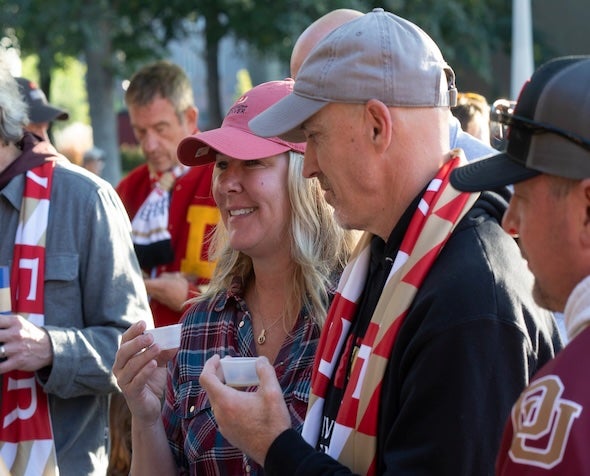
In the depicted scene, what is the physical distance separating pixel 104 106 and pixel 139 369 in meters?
15.5

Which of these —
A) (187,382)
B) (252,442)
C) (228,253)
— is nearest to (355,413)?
(252,442)

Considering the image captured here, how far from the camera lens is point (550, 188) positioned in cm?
173

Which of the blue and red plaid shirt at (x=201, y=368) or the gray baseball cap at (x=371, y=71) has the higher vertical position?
the gray baseball cap at (x=371, y=71)

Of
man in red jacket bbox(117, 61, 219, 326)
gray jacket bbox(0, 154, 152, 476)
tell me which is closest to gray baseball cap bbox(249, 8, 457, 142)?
gray jacket bbox(0, 154, 152, 476)

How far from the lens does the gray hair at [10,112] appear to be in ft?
12.1

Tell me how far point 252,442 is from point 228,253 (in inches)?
43.4

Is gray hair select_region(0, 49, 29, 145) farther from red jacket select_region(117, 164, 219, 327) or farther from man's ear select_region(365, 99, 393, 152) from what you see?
man's ear select_region(365, 99, 393, 152)

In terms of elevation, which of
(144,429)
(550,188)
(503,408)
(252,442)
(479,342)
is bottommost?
(144,429)

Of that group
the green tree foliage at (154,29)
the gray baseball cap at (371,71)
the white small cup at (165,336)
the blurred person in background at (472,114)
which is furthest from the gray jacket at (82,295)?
the green tree foliage at (154,29)

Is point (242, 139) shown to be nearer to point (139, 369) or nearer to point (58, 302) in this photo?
point (139, 369)

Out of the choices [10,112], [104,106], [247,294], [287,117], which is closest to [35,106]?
[10,112]

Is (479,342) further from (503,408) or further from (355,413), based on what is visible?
(355,413)

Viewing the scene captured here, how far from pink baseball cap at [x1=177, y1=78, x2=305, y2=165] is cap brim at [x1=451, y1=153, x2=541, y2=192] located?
1.10 m

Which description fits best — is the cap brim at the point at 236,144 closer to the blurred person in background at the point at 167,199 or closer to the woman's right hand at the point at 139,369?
the woman's right hand at the point at 139,369
